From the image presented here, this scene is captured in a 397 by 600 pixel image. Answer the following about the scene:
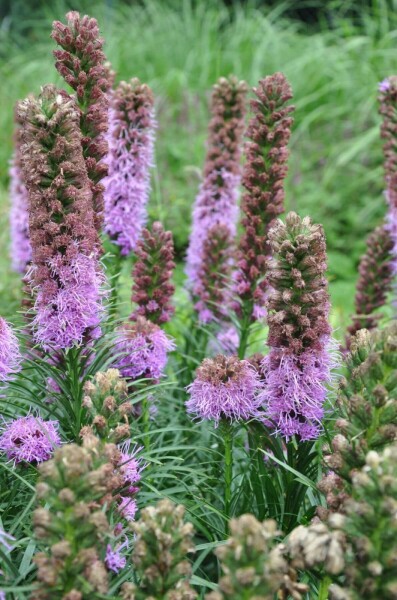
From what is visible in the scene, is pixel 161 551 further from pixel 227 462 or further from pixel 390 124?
pixel 390 124

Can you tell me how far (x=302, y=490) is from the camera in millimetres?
2576

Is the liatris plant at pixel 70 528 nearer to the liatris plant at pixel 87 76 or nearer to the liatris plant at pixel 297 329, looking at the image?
the liatris plant at pixel 297 329

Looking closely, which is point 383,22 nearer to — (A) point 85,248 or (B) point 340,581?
(A) point 85,248

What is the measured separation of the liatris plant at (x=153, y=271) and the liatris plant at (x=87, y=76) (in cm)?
37

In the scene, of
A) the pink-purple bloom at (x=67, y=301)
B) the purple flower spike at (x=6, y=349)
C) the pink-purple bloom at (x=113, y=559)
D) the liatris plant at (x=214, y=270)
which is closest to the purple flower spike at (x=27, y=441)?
the purple flower spike at (x=6, y=349)

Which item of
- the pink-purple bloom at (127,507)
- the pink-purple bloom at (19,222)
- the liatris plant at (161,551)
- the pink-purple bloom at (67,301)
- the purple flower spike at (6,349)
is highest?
the pink-purple bloom at (19,222)

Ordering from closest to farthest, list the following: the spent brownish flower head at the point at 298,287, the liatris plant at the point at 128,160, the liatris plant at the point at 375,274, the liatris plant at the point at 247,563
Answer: the liatris plant at the point at 247,563, the spent brownish flower head at the point at 298,287, the liatris plant at the point at 128,160, the liatris plant at the point at 375,274

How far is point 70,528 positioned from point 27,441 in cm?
77

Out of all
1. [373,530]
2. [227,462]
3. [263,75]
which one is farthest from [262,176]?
[263,75]

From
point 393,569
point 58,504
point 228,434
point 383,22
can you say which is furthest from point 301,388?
point 383,22

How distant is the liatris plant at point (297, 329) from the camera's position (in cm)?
231

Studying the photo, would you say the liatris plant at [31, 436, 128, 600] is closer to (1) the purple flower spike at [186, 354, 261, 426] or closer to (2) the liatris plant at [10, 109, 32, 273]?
(1) the purple flower spike at [186, 354, 261, 426]

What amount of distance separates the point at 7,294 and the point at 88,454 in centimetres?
413

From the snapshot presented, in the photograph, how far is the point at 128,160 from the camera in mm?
3523
